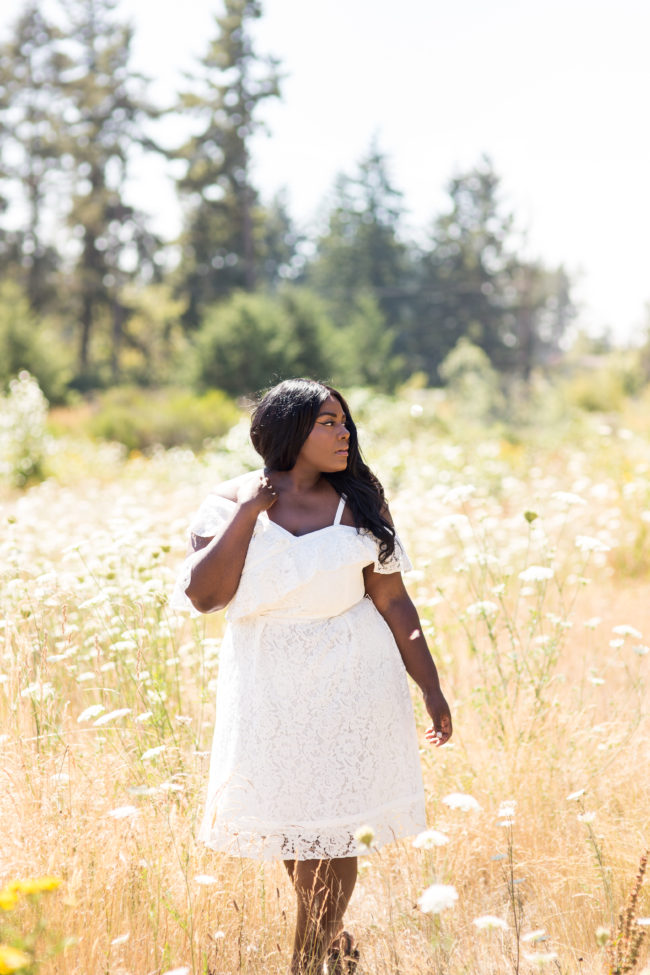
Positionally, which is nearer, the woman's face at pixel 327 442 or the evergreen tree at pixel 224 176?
the woman's face at pixel 327 442

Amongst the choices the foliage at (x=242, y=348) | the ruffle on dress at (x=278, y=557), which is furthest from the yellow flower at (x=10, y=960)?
the foliage at (x=242, y=348)

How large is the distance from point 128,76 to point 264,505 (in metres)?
32.3

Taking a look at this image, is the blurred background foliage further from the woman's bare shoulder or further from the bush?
the woman's bare shoulder

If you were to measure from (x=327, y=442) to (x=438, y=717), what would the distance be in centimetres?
85

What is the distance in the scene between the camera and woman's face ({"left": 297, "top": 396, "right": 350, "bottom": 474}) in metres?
2.53

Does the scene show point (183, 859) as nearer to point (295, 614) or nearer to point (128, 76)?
point (295, 614)

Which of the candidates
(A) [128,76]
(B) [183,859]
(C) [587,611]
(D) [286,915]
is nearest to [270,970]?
(D) [286,915]

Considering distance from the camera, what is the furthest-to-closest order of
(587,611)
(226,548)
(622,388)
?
(622,388) < (587,611) < (226,548)

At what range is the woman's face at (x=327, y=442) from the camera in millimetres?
2525

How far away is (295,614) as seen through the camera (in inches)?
94.7

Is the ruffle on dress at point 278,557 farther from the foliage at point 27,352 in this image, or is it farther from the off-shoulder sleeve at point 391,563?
the foliage at point 27,352

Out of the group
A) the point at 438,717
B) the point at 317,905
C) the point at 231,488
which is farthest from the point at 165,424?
the point at 317,905

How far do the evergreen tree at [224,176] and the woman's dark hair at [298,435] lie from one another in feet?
98.7

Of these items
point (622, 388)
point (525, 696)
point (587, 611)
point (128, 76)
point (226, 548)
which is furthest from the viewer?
point (128, 76)
